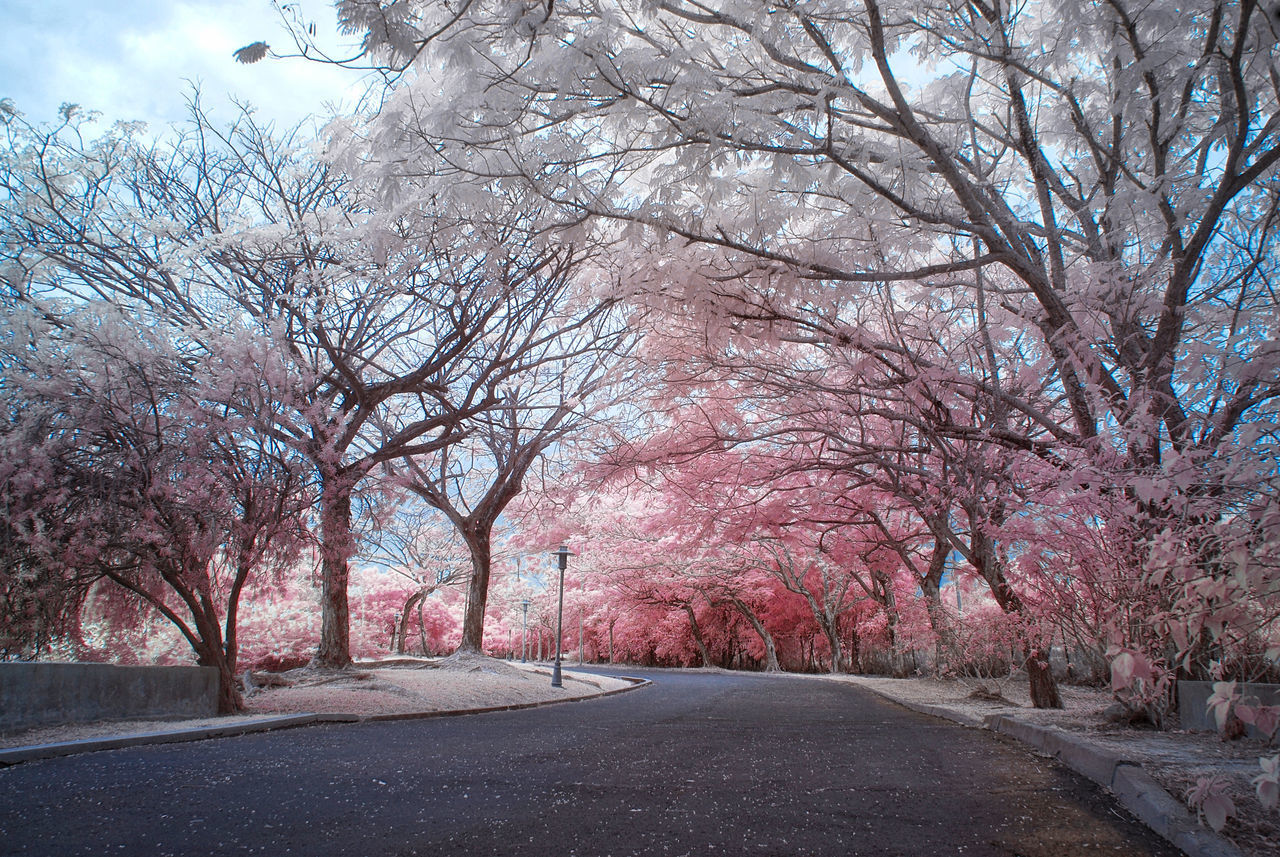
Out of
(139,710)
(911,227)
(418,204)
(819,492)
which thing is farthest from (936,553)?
(139,710)

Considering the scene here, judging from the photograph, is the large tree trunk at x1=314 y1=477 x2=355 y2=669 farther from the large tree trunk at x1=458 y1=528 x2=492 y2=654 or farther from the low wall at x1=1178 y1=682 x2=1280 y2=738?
the low wall at x1=1178 y1=682 x2=1280 y2=738

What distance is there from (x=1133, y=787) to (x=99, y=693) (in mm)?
8537

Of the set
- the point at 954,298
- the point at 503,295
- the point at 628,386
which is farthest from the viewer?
the point at 628,386

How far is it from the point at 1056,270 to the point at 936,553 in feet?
30.3

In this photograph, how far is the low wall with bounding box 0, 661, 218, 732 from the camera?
19.6ft

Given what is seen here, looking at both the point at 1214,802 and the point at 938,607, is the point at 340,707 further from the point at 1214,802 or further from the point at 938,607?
the point at 938,607

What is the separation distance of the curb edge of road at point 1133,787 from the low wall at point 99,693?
27.2 feet

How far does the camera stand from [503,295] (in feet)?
33.9

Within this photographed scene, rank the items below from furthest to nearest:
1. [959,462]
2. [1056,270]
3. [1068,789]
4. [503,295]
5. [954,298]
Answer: [503,295] → [954,298] → [959,462] → [1056,270] → [1068,789]

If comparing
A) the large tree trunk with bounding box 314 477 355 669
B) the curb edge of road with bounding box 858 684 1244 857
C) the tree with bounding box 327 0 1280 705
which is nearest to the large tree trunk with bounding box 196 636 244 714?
the large tree trunk with bounding box 314 477 355 669

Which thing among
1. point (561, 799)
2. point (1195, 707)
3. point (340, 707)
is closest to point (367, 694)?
point (340, 707)

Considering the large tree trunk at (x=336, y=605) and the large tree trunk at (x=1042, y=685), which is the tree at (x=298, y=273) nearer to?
the large tree trunk at (x=336, y=605)

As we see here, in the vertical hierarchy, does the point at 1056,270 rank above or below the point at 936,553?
above

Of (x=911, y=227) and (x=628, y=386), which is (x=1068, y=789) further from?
(x=628, y=386)
